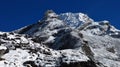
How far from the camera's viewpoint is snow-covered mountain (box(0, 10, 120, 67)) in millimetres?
65688

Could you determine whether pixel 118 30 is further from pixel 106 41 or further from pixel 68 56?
pixel 68 56

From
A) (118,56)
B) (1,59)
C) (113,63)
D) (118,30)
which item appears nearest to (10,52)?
(1,59)

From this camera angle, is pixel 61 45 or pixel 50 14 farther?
pixel 50 14

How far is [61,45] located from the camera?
9162cm

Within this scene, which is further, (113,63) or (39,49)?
(113,63)

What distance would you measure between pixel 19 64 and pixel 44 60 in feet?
13.7

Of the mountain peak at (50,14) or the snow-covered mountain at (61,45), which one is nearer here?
the snow-covered mountain at (61,45)

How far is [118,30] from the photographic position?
12412 centimetres

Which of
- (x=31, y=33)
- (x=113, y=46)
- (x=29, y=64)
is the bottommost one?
(x=29, y=64)

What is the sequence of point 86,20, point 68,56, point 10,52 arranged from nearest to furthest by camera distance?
point 68,56
point 10,52
point 86,20

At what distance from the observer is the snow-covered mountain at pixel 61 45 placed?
65.7 metres

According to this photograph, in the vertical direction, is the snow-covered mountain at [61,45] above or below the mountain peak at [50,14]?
below

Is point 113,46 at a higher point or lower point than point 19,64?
higher

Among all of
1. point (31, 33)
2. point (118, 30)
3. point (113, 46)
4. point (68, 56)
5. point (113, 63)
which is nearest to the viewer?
point (68, 56)
